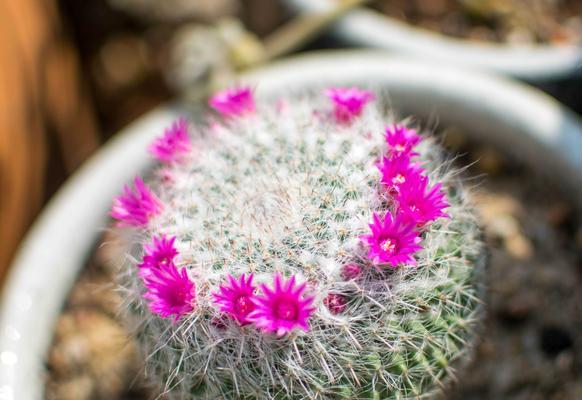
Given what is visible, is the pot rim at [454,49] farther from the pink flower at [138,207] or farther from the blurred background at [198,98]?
the pink flower at [138,207]

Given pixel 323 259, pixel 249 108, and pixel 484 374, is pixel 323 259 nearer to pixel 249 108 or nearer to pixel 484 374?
pixel 249 108

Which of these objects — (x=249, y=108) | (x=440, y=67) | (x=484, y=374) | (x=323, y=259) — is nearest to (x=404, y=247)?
(x=323, y=259)

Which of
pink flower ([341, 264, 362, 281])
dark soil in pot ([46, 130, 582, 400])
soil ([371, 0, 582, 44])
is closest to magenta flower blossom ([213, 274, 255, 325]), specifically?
pink flower ([341, 264, 362, 281])

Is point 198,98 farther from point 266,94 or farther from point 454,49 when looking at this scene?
point 454,49

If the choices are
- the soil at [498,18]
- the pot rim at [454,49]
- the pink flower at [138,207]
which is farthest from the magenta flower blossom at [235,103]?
the soil at [498,18]

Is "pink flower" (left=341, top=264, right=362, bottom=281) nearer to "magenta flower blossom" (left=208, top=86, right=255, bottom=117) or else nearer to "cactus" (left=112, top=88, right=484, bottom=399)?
"cactus" (left=112, top=88, right=484, bottom=399)

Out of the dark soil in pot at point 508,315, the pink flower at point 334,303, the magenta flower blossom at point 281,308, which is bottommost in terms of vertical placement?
the dark soil in pot at point 508,315
